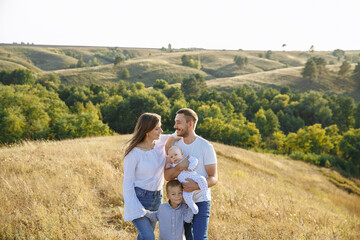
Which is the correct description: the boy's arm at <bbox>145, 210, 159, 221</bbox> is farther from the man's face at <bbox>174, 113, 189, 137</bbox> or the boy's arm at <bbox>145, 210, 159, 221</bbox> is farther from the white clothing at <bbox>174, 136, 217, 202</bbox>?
the man's face at <bbox>174, 113, 189, 137</bbox>

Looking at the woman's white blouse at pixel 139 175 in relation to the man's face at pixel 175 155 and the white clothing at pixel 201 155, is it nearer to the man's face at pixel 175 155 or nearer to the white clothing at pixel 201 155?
the man's face at pixel 175 155

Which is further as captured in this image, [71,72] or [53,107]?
[71,72]

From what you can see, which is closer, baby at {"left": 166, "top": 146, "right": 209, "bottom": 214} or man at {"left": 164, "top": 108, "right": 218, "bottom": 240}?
baby at {"left": 166, "top": 146, "right": 209, "bottom": 214}

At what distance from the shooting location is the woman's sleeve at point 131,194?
3.12 m

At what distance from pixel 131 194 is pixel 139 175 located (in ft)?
0.86

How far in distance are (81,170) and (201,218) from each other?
579 centimetres

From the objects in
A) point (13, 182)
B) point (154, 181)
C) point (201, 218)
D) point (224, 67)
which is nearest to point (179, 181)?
point (154, 181)

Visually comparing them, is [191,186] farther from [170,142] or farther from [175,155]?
[170,142]

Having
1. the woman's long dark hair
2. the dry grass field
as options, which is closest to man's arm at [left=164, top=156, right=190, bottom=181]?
the woman's long dark hair

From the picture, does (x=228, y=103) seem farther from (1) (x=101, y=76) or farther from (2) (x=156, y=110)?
(1) (x=101, y=76)

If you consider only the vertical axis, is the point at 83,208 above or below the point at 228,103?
above

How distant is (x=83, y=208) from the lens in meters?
5.50

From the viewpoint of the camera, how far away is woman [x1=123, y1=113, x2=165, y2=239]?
10.4ft

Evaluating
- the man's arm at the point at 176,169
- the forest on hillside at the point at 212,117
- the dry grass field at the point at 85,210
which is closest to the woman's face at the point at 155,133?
the man's arm at the point at 176,169
